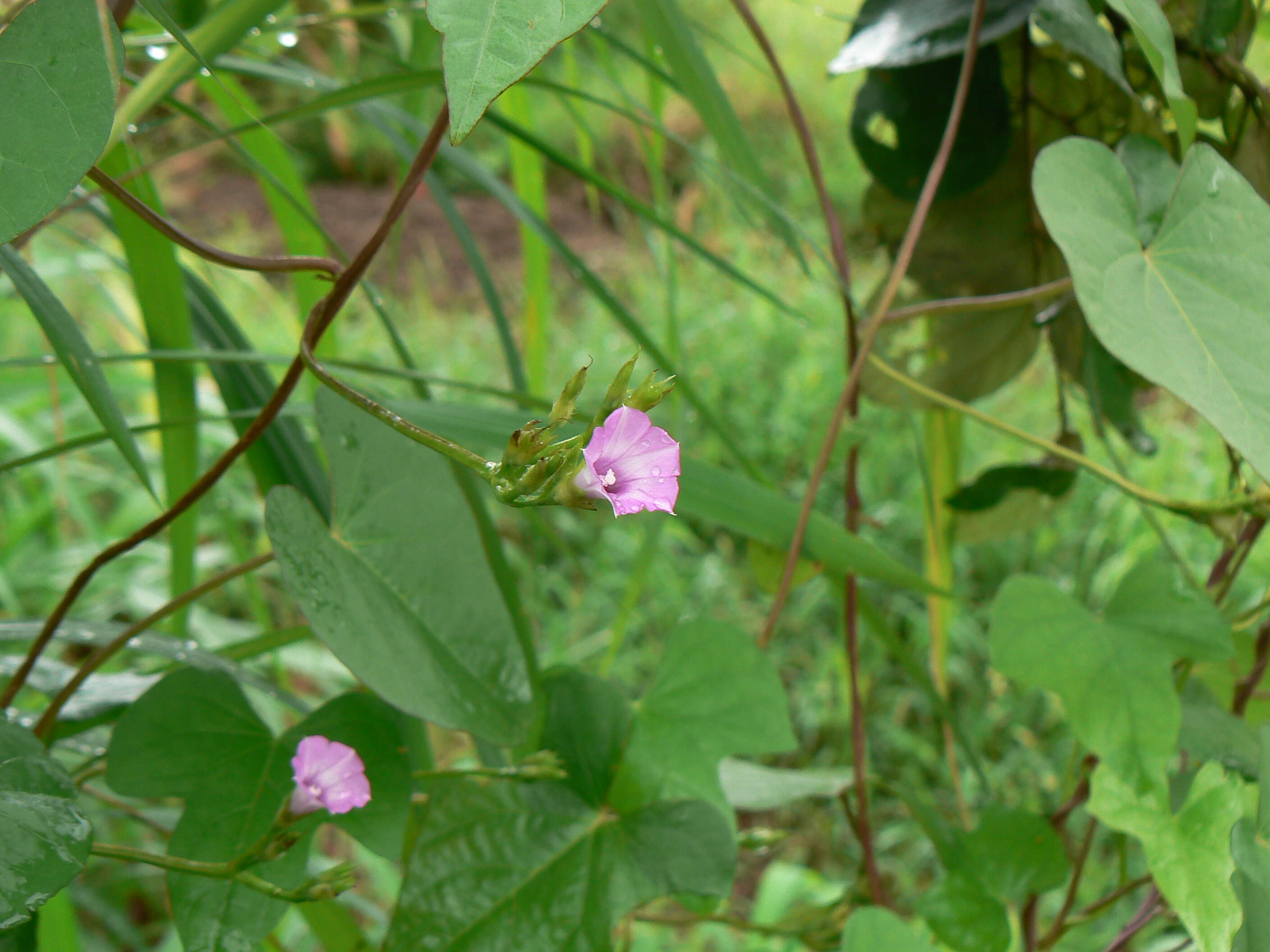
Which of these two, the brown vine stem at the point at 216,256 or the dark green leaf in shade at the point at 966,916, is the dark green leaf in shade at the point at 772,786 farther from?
the brown vine stem at the point at 216,256

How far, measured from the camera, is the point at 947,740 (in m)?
0.63

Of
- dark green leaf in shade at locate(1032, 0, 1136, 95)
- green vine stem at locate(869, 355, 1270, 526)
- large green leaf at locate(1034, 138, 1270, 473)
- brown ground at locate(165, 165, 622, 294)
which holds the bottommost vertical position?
brown ground at locate(165, 165, 622, 294)

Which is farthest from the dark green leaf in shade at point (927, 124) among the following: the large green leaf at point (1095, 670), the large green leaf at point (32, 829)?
the large green leaf at point (32, 829)

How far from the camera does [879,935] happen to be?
371 millimetres

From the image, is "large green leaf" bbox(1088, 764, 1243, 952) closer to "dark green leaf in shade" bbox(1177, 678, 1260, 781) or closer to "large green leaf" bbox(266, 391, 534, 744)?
"dark green leaf in shade" bbox(1177, 678, 1260, 781)

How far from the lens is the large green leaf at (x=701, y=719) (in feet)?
1.32

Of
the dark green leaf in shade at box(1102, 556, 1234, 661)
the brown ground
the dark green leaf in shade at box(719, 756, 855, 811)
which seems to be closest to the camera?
the dark green leaf in shade at box(1102, 556, 1234, 661)

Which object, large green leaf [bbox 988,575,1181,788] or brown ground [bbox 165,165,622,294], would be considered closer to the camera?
large green leaf [bbox 988,575,1181,788]

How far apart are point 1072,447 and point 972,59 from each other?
247 millimetres

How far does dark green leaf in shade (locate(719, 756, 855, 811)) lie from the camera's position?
0.50 meters

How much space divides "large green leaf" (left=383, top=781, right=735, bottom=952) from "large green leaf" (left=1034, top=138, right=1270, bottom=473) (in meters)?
0.22

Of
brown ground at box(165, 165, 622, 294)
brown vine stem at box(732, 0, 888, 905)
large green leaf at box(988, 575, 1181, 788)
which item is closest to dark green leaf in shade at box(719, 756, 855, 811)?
brown vine stem at box(732, 0, 888, 905)

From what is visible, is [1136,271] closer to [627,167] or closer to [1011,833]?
[1011,833]

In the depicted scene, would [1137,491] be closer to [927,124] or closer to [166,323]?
[927,124]
